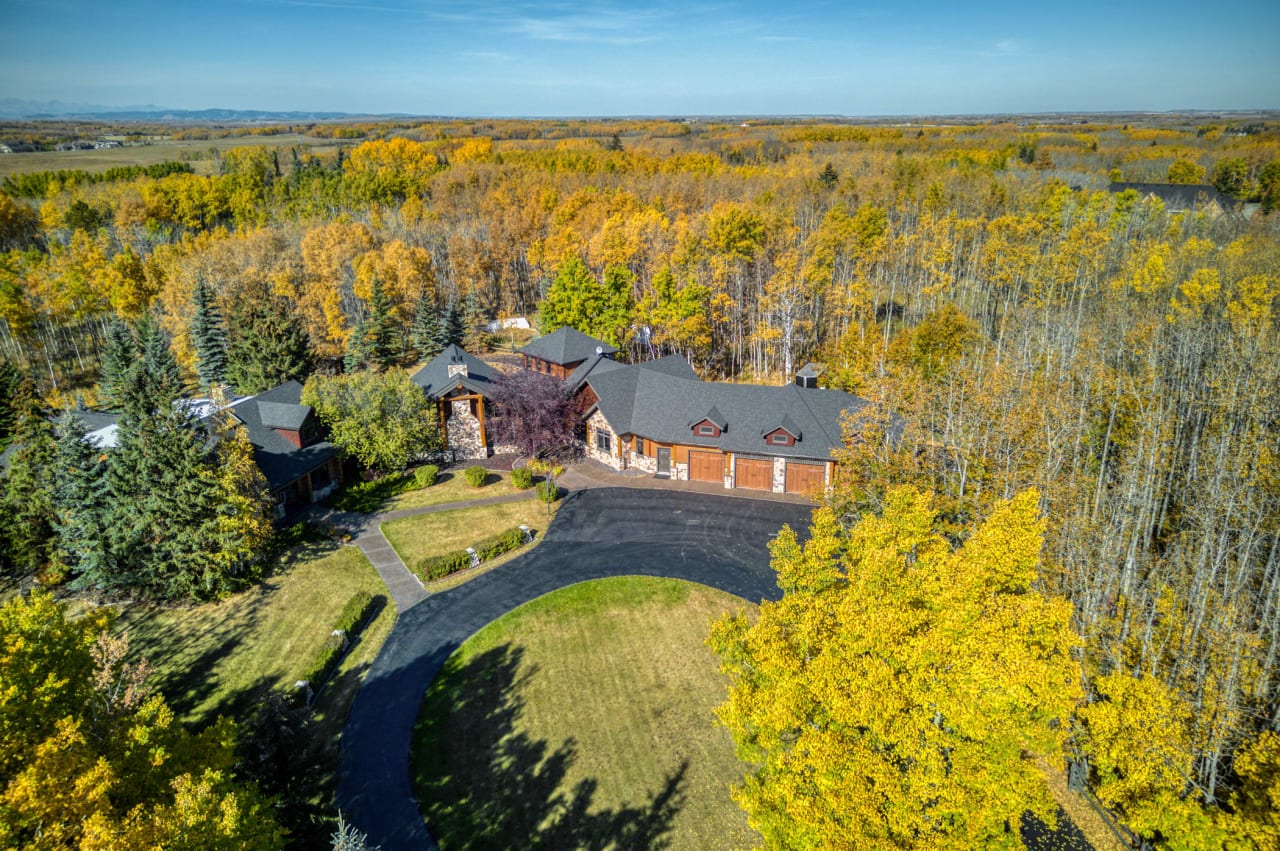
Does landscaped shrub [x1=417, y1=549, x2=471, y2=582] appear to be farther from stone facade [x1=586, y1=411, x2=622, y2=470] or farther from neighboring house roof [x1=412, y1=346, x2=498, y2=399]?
neighboring house roof [x1=412, y1=346, x2=498, y2=399]

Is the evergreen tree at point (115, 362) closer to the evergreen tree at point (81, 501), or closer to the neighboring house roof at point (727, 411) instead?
the evergreen tree at point (81, 501)

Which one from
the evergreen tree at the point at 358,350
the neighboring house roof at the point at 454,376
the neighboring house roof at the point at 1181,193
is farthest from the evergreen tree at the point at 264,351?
the neighboring house roof at the point at 1181,193

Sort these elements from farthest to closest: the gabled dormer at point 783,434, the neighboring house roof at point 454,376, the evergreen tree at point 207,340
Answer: the evergreen tree at point 207,340 < the neighboring house roof at point 454,376 < the gabled dormer at point 783,434

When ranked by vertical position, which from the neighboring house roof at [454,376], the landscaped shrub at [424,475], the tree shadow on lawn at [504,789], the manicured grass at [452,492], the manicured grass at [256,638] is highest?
the neighboring house roof at [454,376]

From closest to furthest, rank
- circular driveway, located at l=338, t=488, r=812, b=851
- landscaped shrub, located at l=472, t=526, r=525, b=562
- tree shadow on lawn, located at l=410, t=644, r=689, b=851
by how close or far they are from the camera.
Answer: tree shadow on lawn, located at l=410, t=644, r=689, b=851 < circular driveway, located at l=338, t=488, r=812, b=851 < landscaped shrub, located at l=472, t=526, r=525, b=562

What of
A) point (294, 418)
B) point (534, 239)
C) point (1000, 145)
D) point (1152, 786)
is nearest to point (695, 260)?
point (534, 239)

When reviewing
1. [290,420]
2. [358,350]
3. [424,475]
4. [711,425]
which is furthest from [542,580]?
[358,350]

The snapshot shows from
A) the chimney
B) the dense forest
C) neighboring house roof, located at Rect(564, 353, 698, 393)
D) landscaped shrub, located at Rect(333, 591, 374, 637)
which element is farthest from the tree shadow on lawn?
the chimney

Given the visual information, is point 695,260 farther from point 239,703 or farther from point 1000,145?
point 1000,145
